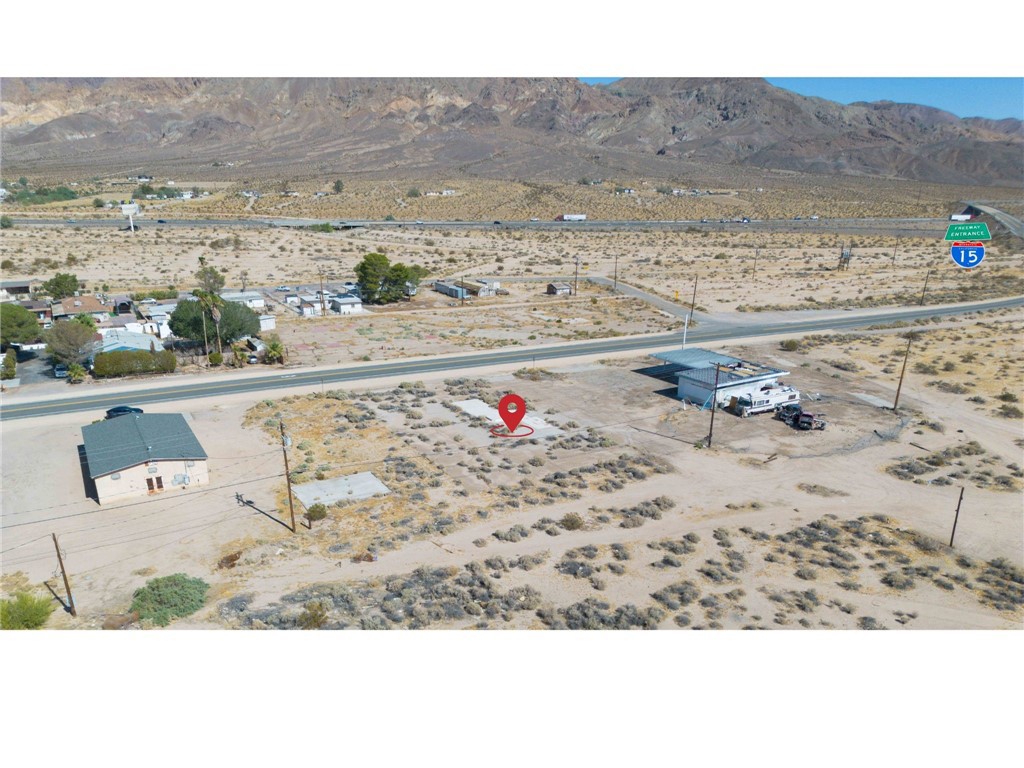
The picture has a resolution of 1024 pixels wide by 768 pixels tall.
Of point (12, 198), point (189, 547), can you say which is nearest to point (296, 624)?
point (189, 547)

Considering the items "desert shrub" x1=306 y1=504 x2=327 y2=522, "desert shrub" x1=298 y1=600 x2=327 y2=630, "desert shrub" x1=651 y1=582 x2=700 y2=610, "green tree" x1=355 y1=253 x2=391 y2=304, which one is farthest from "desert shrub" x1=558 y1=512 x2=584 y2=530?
"green tree" x1=355 y1=253 x2=391 y2=304

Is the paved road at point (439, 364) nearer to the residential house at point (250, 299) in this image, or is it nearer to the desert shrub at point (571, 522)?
the residential house at point (250, 299)

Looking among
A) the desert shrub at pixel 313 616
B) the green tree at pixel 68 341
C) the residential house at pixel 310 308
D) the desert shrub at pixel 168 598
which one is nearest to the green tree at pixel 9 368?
the green tree at pixel 68 341

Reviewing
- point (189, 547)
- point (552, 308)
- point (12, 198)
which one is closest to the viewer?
point (189, 547)

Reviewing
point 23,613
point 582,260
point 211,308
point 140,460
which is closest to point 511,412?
point 140,460

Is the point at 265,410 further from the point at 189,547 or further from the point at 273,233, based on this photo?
the point at 273,233
